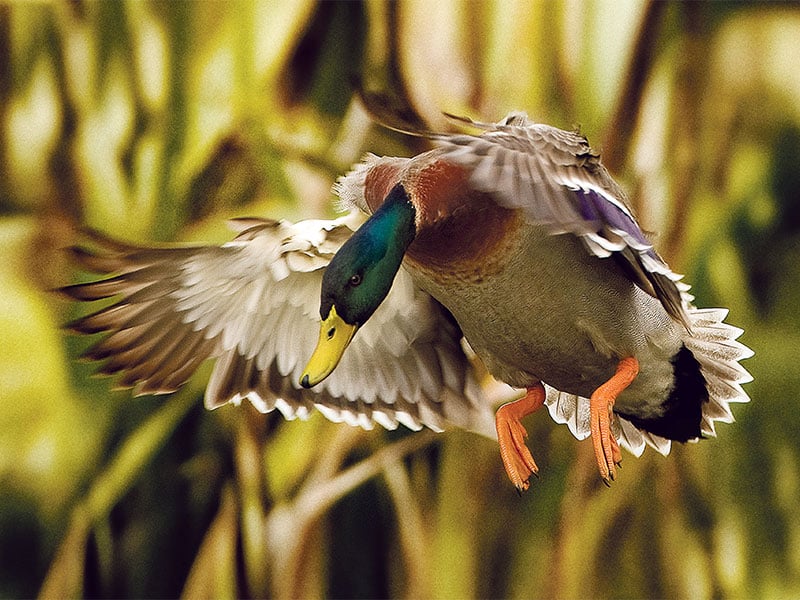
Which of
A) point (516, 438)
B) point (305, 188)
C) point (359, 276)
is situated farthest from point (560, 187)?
point (305, 188)

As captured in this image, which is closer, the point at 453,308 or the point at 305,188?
the point at 453,308

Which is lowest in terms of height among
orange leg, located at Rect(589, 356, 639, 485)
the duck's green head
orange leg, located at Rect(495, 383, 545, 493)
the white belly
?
orange leg, located at Rect(495, 383, 545, 493)

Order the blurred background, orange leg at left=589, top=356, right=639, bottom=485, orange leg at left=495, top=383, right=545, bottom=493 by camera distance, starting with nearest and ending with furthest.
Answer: orange leg at left=589, top=356, right=639, bottom=485 < orange leg at left=495, top=383, right=545, bottom=493 < the blurred background

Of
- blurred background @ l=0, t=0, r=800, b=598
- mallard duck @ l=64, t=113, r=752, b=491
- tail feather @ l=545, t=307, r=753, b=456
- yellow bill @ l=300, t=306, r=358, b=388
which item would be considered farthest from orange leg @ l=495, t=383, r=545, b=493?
blurred background @ l=0, t=0, r=800, b=598

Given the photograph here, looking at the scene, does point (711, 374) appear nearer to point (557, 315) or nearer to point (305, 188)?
point (557, 315)

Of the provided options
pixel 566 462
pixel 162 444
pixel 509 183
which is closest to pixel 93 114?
pixel 162 444

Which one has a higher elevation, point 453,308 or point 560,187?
point 560,187

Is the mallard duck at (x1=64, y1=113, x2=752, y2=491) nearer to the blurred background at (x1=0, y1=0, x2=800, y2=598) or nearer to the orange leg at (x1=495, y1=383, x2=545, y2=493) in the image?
the orange leg at (x1=495, y1=383, x2=545, y2=493)
